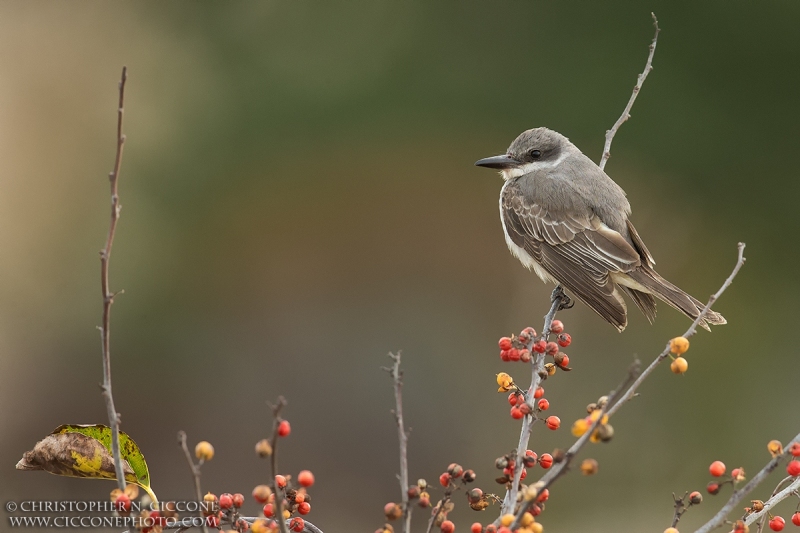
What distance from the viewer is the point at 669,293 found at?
173 inches

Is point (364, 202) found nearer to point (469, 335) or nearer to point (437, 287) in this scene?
point (437, 287)

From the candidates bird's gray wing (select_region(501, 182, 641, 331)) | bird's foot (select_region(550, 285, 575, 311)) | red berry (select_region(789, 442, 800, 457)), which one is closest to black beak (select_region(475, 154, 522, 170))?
bird's gray wing (select_region(501, 182, 641, 331))

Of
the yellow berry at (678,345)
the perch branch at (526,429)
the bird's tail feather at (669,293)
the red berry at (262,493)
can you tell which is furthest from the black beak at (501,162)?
the red berry at (262,493)

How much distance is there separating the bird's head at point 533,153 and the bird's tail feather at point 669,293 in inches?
39.9

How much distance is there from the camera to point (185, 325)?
746 centimetres

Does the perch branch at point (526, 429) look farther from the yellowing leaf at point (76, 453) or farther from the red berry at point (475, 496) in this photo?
the yellowing leaf at point (76, 453)

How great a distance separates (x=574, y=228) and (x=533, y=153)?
61 cm

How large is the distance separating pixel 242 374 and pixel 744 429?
4478 mm

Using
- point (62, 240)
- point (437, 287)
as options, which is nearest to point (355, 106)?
point (437, 287)

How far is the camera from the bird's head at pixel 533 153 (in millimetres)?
5316

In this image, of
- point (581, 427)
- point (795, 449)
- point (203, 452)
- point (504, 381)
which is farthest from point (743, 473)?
point (203, 452)

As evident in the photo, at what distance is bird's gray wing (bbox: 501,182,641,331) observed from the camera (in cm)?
458

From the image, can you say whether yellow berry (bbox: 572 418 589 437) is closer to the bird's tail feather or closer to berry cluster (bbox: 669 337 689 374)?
berry cluster (bbox: 669 337 689 374)

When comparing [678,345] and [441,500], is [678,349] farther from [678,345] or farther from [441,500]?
[441,500]
